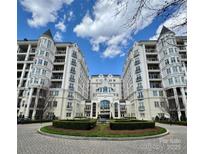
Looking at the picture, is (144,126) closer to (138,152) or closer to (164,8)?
(138,152)

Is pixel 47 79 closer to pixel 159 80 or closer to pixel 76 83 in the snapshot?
pixel 76 83

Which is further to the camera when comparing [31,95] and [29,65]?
[29,65]

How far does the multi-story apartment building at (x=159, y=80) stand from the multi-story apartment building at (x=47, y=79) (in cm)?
1898

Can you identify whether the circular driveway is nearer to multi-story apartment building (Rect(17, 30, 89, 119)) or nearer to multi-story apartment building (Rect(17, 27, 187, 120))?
multi-story apartment building (Rect(17, 27, 187, 120))

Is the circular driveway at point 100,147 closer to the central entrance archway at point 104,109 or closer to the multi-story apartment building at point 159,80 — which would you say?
the multi-story apartment building at point 159,80

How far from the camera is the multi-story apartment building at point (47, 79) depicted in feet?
96.4

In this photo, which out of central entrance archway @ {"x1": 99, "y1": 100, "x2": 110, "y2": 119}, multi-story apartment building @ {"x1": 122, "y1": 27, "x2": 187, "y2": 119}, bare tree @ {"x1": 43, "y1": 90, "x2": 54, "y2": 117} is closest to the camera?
multi-story apartment building @ {"x1": 122, "y1": 27, "x2": 187, "y2": 119}

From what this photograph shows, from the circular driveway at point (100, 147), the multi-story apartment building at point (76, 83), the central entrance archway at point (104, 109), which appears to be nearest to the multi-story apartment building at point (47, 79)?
the multi-story apartment building at point (76, 83)

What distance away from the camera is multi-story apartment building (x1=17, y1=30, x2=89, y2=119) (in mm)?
29375

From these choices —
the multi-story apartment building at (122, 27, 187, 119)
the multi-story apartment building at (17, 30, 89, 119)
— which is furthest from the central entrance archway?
the multi-story apartment building at (122, 27, 187, 119)

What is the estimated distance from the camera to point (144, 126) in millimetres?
11633

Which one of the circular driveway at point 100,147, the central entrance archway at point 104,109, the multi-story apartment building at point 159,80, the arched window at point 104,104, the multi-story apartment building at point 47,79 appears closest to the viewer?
the circular driveway at point 100,147
